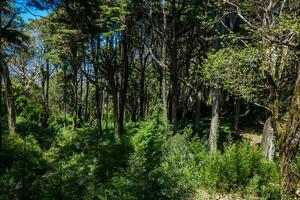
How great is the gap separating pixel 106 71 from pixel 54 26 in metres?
4.52

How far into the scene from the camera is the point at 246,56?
396 inches

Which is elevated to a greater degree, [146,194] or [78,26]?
[78,26]

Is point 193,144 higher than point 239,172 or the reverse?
higher

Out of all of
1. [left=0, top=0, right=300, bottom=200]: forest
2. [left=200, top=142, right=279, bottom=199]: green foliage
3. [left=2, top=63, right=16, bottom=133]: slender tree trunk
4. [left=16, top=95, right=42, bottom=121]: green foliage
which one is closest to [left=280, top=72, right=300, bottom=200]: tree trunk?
[left=0, top=0, right=300, bottom=200]: forest

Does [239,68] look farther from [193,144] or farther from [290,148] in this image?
[290,148]

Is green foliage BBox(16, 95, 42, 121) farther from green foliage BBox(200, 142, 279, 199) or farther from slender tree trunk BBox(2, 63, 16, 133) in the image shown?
green foliage BBox(200, 142, 279, 199)

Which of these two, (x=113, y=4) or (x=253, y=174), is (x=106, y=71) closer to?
(x=113, y=4)

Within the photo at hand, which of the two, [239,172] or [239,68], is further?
[239,68]

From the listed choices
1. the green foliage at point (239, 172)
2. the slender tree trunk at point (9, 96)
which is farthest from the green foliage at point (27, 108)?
the green foliage at point (239, 172)

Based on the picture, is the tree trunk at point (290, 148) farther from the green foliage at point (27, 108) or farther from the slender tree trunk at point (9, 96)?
Answer: the green foliage at point (27, 108)

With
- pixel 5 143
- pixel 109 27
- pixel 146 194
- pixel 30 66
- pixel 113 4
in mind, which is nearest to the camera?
pixel 146 194

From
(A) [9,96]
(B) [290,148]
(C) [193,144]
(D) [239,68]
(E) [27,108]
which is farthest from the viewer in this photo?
(E) [27,108]

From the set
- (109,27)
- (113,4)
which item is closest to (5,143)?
(109,27)

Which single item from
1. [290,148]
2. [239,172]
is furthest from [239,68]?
[290,148]
